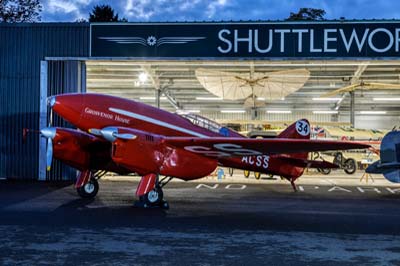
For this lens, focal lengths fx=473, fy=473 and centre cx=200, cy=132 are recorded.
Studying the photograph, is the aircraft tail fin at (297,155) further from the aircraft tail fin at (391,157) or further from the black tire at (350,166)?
the black tire at (350,166)

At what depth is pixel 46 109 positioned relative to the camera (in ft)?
60.6

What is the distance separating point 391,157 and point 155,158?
26.9ft

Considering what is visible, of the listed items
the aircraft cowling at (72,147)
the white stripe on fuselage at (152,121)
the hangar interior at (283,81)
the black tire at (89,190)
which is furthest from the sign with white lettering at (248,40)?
the black tire at (89,190)

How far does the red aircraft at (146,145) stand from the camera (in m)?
10.4

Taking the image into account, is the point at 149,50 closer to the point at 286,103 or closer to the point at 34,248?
the point at 34,248

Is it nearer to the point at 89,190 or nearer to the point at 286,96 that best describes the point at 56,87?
the point at 89,190

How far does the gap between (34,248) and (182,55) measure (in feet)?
42.3

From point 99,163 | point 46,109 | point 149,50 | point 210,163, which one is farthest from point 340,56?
point 46,109

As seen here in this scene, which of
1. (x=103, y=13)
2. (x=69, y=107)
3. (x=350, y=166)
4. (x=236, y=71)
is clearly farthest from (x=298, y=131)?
(x=103, y=13)

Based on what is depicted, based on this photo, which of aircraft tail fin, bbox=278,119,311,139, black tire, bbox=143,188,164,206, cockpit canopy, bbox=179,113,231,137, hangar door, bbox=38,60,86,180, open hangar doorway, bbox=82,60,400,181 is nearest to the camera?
black tire, bbox=143,188,164,206

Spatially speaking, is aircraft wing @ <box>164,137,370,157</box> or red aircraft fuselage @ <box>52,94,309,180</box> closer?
aircraft wing @ <box>164,137,370,157</box>

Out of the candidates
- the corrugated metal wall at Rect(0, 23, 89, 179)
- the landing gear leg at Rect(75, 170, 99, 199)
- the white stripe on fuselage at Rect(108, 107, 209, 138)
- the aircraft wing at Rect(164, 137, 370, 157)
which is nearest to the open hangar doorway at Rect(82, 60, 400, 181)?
the corrugated metal wall at Rect(0, 23, 89, 179)

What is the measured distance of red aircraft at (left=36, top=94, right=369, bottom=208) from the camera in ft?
34.2

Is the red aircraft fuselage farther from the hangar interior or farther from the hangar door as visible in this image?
the hangar interior
